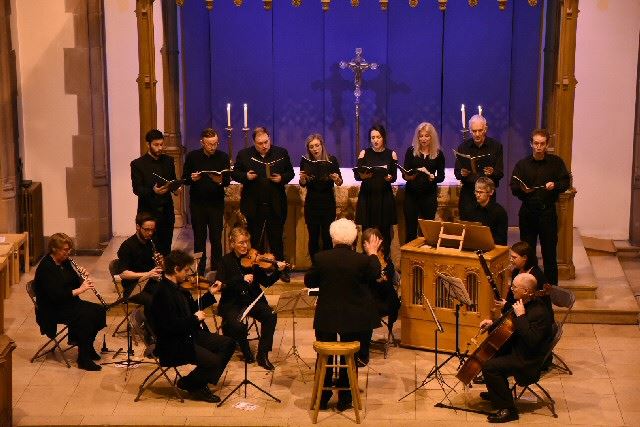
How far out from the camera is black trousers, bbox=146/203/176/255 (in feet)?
35.3

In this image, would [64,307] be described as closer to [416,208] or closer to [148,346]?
[148,346]

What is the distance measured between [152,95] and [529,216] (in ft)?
11.8

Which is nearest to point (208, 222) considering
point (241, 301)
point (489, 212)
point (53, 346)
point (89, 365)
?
point (241, 301)

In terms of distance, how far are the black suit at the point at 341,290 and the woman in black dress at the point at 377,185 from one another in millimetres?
2283

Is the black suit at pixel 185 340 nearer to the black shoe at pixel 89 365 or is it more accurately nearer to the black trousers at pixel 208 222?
the black shoe at pixel 89 365

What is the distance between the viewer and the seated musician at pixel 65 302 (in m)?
9.37

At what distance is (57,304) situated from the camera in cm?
948

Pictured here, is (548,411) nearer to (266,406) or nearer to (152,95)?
(266,406)

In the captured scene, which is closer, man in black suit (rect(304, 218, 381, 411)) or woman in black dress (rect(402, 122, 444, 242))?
man in black suit (rect(304, 218, 381, 411))

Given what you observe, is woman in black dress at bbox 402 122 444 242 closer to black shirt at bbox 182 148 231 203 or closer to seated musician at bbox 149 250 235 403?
black shirt at bbox 182 148 231 203

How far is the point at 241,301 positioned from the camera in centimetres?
942


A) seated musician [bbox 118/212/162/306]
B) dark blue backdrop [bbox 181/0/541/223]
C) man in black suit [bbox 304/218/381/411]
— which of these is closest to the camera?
man in black suit [bbox 304/218/381/411]

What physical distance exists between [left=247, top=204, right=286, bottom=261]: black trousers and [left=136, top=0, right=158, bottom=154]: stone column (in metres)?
1.28

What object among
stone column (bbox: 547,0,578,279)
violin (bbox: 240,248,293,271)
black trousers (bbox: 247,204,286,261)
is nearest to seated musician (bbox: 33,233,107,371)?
violin (bbox: 240,248,293,271)
